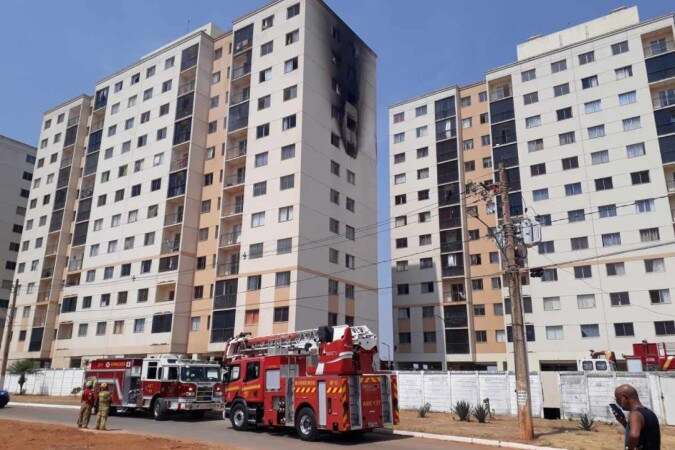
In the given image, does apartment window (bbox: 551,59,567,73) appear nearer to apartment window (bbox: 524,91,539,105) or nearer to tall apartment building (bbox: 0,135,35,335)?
apartment window (bbox: 524,91,539,105)

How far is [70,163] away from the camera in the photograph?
72125 mm

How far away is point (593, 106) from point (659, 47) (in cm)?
A: 820

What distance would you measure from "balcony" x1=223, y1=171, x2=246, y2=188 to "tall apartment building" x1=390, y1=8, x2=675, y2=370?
24004mm

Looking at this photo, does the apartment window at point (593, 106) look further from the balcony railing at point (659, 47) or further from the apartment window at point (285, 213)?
the apartment window at point (285, 213)

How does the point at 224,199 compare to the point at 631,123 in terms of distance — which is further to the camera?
the point at 631,123

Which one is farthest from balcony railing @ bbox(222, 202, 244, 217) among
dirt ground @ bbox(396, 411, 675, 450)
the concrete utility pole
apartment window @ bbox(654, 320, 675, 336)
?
apartment window @ bbox(654, 320, 675, 336)

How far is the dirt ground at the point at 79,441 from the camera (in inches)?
617

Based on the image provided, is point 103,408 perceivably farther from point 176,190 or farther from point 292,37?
point 292,37

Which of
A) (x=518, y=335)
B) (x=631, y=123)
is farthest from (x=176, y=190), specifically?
(x=631, y=123)

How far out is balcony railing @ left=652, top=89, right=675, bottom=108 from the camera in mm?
52094

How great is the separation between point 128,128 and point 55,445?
53037mm

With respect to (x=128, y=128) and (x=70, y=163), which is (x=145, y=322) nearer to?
(x=128, y=128)

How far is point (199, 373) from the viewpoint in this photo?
2917cm

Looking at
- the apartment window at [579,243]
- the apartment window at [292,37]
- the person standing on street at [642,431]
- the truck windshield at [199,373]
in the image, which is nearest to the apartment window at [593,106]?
the apartment window at [579,243]
